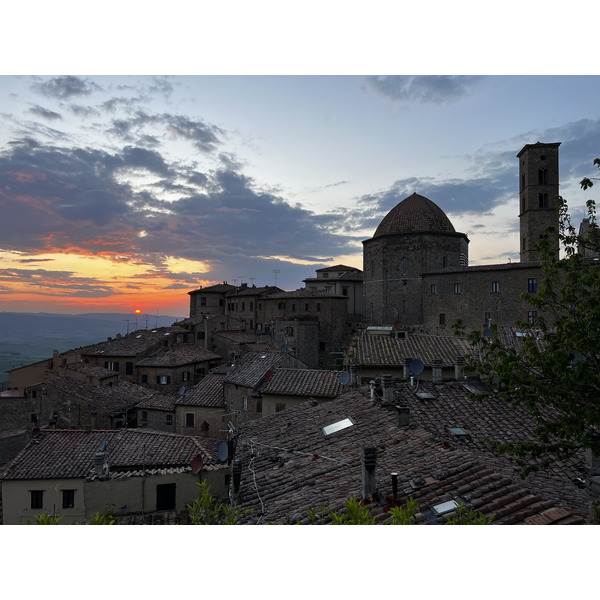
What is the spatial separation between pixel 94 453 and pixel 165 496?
13.9ft

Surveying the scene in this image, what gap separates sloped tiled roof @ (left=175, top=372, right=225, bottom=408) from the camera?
2388 cm

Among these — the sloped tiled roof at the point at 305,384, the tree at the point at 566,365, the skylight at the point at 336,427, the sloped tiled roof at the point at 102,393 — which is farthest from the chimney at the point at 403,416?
the sloped tiled roof at the point at 102,393

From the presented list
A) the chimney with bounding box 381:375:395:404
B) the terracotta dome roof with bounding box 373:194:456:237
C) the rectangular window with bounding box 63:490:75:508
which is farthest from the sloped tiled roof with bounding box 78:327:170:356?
the chimney with bounding box 381:375:395:404

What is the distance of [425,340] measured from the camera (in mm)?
20594

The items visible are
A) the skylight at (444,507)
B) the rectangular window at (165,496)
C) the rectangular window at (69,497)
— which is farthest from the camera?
the rectangular window at (69,497)

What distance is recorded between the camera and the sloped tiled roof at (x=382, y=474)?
5574 millimetres

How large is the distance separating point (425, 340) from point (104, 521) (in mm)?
17813

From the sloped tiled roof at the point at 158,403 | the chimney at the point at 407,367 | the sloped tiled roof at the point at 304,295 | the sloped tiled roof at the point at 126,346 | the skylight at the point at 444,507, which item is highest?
the sloped tiled roof at the point at 304,295

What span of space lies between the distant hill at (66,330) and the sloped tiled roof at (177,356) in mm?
11089

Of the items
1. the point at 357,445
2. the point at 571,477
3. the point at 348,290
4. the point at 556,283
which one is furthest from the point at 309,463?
the point at 348,290

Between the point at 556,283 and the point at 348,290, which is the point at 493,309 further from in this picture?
the point at 556,283

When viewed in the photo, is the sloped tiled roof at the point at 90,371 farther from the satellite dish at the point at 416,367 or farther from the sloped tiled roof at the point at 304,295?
the satellite dish at the point at 416,367

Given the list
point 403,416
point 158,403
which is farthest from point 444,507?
point 158,403

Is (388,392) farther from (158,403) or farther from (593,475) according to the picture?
(158,403)
